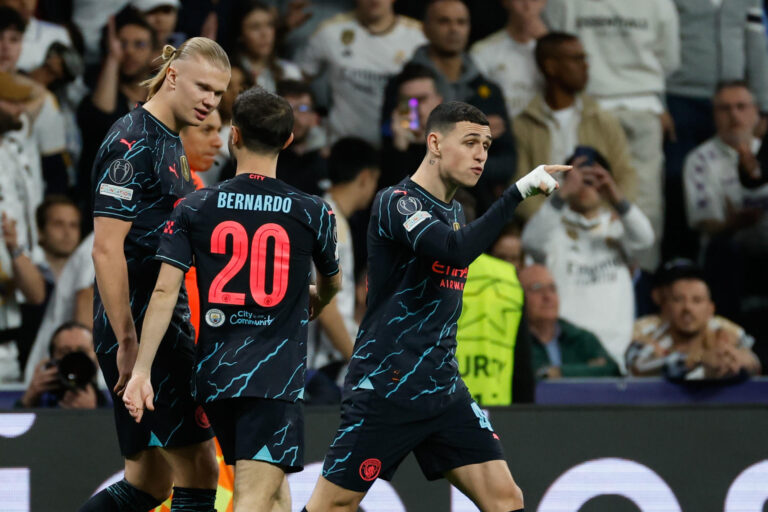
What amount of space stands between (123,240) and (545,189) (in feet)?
4.84

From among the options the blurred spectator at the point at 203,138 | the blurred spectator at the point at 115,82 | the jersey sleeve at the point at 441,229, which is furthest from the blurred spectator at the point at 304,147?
the jersey sleeve at the point at 441,229

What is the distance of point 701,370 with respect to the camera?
6.93 metres

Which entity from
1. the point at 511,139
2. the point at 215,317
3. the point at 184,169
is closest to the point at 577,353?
the point at 511,139

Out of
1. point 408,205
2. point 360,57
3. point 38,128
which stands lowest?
point 408,205

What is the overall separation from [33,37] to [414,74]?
2723 mm

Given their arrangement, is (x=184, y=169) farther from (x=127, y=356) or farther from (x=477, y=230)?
(x=477, y=230)

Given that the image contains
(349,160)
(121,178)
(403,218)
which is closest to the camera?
(121,178)

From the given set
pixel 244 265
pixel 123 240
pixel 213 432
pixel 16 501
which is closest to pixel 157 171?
pixel 123 240

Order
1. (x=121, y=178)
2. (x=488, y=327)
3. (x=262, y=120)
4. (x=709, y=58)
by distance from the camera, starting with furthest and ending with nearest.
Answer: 1. (x=709, y=58)
2. (x=488, y=327)
3. (x=121, y=178)
4. (x=262, y=120)

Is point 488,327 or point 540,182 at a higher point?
point 540,182

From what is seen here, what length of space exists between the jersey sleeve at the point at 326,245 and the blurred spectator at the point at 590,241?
3.90 m

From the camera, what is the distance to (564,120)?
7.71 m

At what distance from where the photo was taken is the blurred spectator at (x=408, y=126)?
7.43 m

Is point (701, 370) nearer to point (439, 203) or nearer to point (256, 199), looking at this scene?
point (439, 203)
